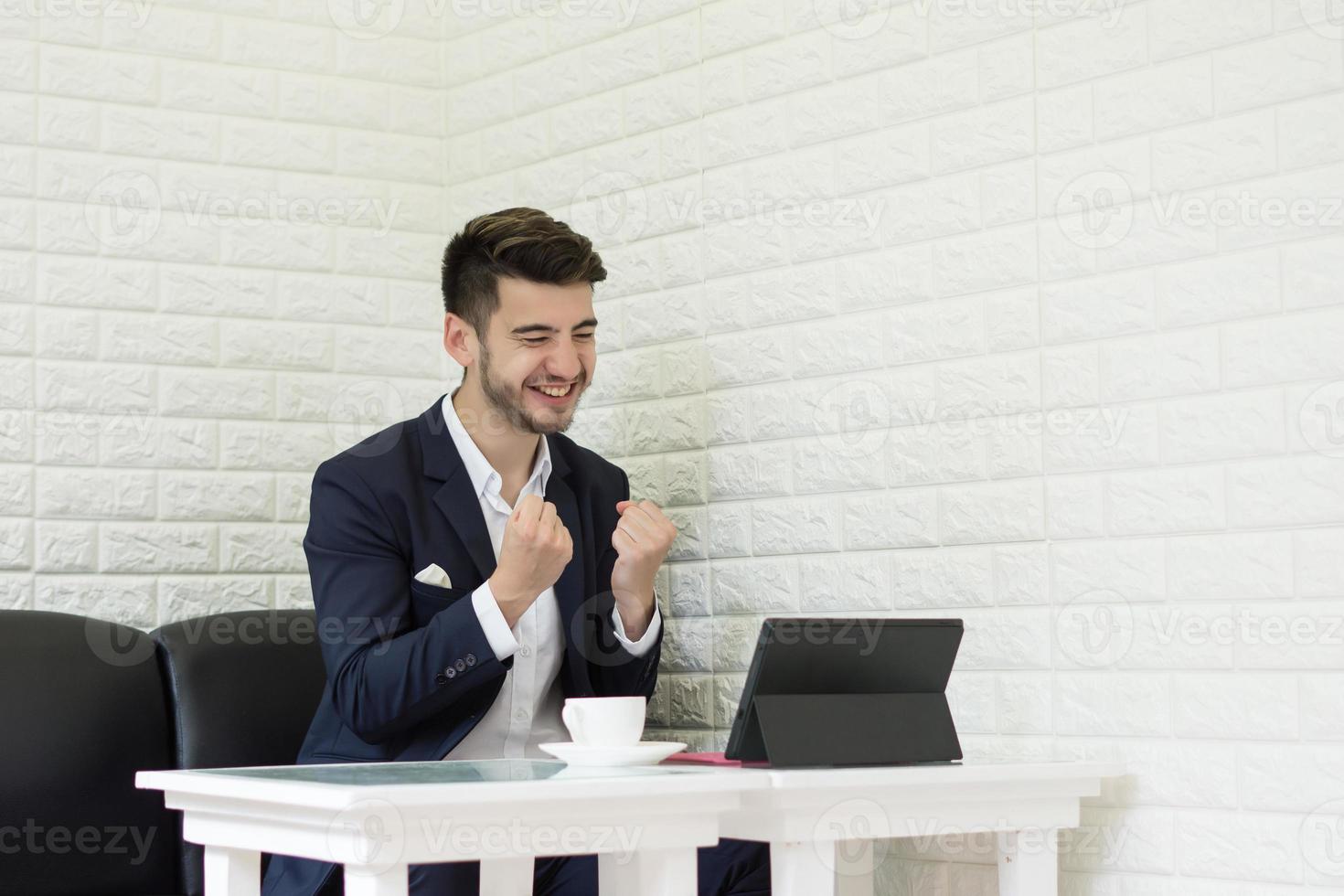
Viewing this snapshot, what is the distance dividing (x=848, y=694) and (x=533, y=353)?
936 millimetres

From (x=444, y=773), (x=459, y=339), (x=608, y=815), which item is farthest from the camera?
(x=459, y=339)

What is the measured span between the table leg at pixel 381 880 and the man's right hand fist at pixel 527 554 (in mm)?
746

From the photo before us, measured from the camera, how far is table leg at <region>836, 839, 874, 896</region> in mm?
2463

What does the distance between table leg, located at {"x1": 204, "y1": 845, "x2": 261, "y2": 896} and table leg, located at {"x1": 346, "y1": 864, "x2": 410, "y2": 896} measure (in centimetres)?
35

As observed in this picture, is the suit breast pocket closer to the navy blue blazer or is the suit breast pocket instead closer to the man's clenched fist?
the navy blue blazer

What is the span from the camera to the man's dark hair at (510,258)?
2.79m

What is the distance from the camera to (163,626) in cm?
303

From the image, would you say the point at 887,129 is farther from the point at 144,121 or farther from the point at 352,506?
the point at 144,121

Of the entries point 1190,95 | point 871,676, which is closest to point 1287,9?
point 1190,95

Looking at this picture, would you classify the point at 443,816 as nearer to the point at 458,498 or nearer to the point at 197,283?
the point at 458,498

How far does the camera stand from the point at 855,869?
248 centimetres

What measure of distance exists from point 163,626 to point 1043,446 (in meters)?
1.65
